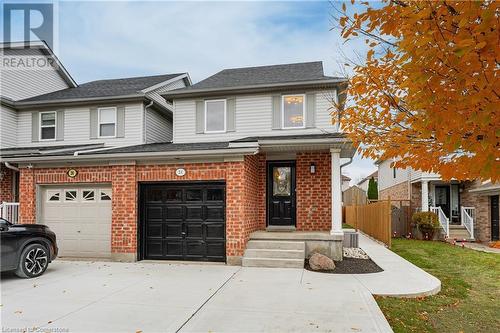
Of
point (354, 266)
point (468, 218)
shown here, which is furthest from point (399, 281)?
point (468, 218)

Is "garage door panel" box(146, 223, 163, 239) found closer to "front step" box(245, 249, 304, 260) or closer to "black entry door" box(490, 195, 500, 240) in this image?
"front step" box(245, 249, 304, 260)

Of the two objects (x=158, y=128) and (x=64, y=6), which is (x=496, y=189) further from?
(x=64, y=6)

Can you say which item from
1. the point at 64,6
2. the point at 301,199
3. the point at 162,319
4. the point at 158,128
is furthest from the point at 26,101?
the point at 162,319

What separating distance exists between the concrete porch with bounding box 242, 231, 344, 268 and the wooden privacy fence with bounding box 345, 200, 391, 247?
174 inches

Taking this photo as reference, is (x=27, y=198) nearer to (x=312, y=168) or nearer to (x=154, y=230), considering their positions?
(x=154, y=230)

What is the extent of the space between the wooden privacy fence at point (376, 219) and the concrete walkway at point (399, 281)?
3.58 m

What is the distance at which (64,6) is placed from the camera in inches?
534

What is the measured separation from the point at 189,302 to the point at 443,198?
753 inches

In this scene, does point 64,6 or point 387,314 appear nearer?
point 387,314

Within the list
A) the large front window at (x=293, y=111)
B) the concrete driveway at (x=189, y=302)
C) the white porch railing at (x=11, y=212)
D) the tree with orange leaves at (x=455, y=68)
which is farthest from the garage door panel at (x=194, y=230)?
the tree with orange leaves at (x=455, y=68)

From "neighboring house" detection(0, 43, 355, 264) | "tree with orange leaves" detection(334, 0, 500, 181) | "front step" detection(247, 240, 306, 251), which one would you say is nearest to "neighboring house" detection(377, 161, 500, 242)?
"neighboring house" detection(0, 43, 355, 264)

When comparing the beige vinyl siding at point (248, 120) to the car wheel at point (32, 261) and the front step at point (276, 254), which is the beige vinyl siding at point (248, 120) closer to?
the front step at point (276, 254)

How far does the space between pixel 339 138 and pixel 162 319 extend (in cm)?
680

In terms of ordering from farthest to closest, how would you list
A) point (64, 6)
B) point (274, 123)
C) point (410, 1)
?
1. point (64, 6)
2. point (274, 123)
3. point (410, 1)
